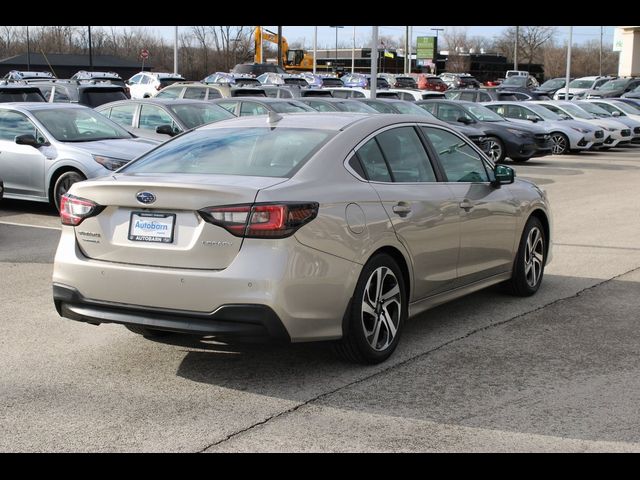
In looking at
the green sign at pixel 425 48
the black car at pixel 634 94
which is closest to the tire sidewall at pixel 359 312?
the black car at pixel 634 94

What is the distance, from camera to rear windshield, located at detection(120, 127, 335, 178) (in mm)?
5578

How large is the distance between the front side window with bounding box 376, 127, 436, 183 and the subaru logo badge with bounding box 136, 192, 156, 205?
65.9 inches

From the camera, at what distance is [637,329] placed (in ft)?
22.0

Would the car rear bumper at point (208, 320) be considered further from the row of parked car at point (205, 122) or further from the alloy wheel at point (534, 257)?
the row of parked car at point (205, 122)

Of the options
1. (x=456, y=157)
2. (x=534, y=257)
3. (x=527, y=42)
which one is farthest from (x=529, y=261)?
(x=527, y=42)

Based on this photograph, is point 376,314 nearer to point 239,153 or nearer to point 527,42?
point 239,153

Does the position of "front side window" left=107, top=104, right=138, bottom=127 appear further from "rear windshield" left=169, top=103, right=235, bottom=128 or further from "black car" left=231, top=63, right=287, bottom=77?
"black car" left=231, top=63, right=287, bottom=77

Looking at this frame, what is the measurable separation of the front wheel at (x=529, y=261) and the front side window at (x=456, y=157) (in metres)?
0.79

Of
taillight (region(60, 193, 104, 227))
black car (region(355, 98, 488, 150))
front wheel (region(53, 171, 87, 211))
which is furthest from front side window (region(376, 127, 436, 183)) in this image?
black car (region(355, 98, 488, 150))

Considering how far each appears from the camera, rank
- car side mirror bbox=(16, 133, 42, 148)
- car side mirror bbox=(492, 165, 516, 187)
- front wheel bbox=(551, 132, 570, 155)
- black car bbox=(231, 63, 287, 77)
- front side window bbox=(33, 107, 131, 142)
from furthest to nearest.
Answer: black car bbox=(231, 63, 287, 77), front wheel bbox=(551, 132, 570, 155), front side window bbox=(33, 107, 131, 142), car side mirror bbox=(16, 133, 42, 148), car side mirror bbox=(492, 165, 516, 187)
